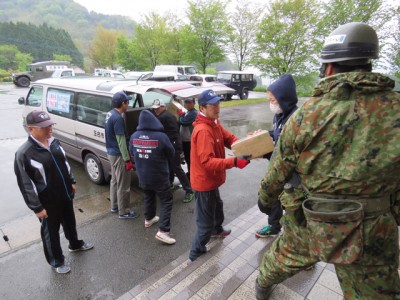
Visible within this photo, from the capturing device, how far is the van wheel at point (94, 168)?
194 inches

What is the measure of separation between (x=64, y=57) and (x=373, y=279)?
69.5 m

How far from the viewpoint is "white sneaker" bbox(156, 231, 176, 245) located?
3418 millimetres

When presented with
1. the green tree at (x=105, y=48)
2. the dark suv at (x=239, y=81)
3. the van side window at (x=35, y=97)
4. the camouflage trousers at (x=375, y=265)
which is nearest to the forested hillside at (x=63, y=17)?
the green tree at (x=105, y=48)

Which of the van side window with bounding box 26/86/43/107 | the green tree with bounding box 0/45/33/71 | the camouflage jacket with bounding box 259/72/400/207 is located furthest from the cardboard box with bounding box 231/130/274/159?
the green tree with bounding box 0/45/33/71

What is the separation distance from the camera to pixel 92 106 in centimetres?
469

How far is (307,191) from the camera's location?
1.53 metres

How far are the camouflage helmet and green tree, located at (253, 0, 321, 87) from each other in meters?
17.0

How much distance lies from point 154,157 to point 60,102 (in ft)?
11.1

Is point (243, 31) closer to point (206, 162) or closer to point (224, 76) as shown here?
point (224, 76)

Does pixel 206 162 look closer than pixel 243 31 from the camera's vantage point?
Yes

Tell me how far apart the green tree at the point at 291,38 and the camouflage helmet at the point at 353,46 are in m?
17.0

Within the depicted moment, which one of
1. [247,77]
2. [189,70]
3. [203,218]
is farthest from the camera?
[189,70]

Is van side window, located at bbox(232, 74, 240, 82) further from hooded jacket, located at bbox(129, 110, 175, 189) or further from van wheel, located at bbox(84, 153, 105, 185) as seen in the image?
hooded jacket, located at bbox(129, 110, 175, 189)

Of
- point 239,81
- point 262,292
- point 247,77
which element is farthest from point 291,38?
point 262,292
